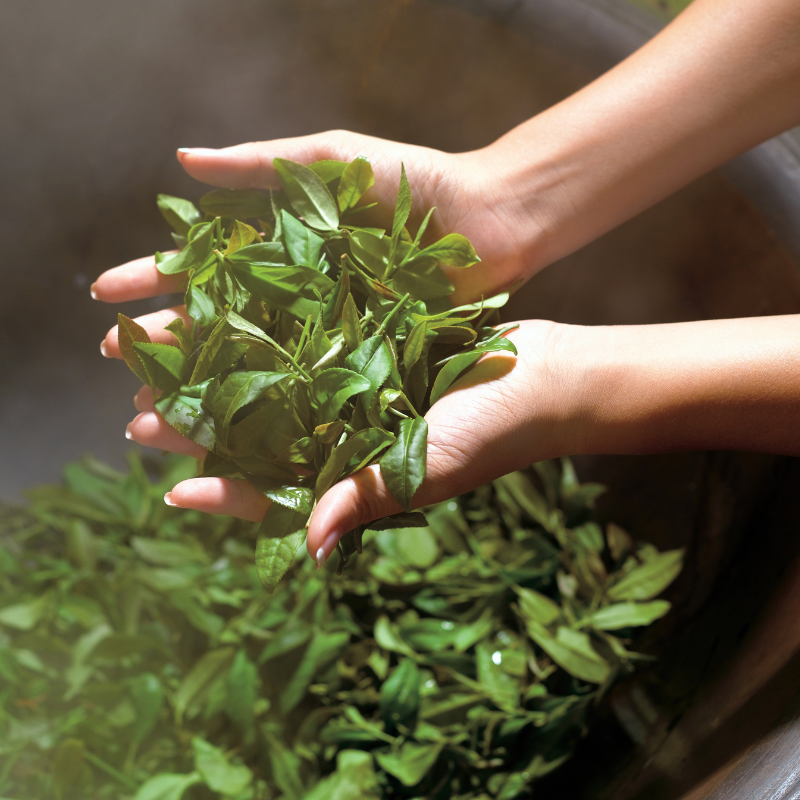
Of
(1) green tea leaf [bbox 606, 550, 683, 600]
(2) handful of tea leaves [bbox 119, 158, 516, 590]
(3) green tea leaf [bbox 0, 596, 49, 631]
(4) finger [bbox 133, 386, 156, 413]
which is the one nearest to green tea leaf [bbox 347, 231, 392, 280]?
(2) handful of tea leaves [bbox 119, 158, 516, 590]

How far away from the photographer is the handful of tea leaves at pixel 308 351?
16.3 inches

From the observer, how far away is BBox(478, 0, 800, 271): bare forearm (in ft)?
1.99

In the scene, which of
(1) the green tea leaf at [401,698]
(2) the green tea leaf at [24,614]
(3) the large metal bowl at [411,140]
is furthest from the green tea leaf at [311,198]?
(2) the green tea leaf at [24,614]

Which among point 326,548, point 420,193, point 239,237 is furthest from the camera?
point 420,193

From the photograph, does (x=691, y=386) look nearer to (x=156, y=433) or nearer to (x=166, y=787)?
(x=156, y=433)

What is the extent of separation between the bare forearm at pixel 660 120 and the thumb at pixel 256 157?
183 millimetres

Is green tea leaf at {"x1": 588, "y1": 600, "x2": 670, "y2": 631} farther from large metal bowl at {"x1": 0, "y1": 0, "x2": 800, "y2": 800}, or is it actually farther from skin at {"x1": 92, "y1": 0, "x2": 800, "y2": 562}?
skin at {"x1": 92, "y1": 0, "x2": 800, "y2": 562}

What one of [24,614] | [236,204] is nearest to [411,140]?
[236,204]

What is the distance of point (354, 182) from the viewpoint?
521 mm

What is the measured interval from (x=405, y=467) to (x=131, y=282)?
0.36 meters

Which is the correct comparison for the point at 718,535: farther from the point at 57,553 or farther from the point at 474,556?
the point at 57,553

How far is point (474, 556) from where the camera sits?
792mm

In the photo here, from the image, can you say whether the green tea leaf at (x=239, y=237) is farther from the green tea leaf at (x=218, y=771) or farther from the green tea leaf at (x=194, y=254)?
the green tea leaf at (x=218, y=771)

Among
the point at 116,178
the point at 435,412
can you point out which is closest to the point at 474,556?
the point at 435,412
